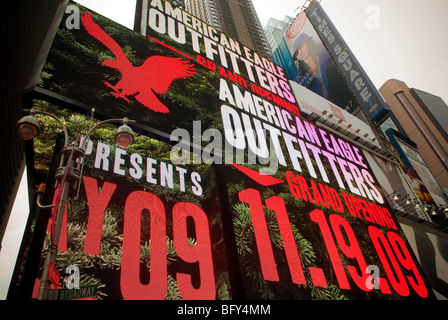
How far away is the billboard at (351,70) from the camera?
2294cm

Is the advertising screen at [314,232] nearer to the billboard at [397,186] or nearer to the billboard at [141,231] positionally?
the billboard at [141,231]

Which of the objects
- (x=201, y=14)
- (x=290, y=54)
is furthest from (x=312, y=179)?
(x=201, y=14)

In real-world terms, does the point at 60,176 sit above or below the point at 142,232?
below

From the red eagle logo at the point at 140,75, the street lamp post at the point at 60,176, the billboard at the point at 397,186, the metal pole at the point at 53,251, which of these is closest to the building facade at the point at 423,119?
the billboard at the point at 397,186

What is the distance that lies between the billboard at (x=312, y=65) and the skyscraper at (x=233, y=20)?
5200 centimetres

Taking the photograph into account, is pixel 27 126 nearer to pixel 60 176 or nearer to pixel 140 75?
pixel 60 176

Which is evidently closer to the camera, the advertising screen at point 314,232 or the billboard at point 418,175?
the advertising screen at point 314,232

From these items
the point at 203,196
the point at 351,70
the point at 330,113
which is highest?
the point at 351,70

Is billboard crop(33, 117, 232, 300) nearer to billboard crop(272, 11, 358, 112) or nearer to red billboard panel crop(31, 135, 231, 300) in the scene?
red billboard panel crop(31, 135, 231, 300)

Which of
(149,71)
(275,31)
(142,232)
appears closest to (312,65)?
(149,71)

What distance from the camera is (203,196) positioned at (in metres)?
9.11

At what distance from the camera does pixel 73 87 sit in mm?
8359

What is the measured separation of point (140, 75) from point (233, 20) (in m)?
85.4

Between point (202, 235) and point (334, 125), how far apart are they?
14.0 m
